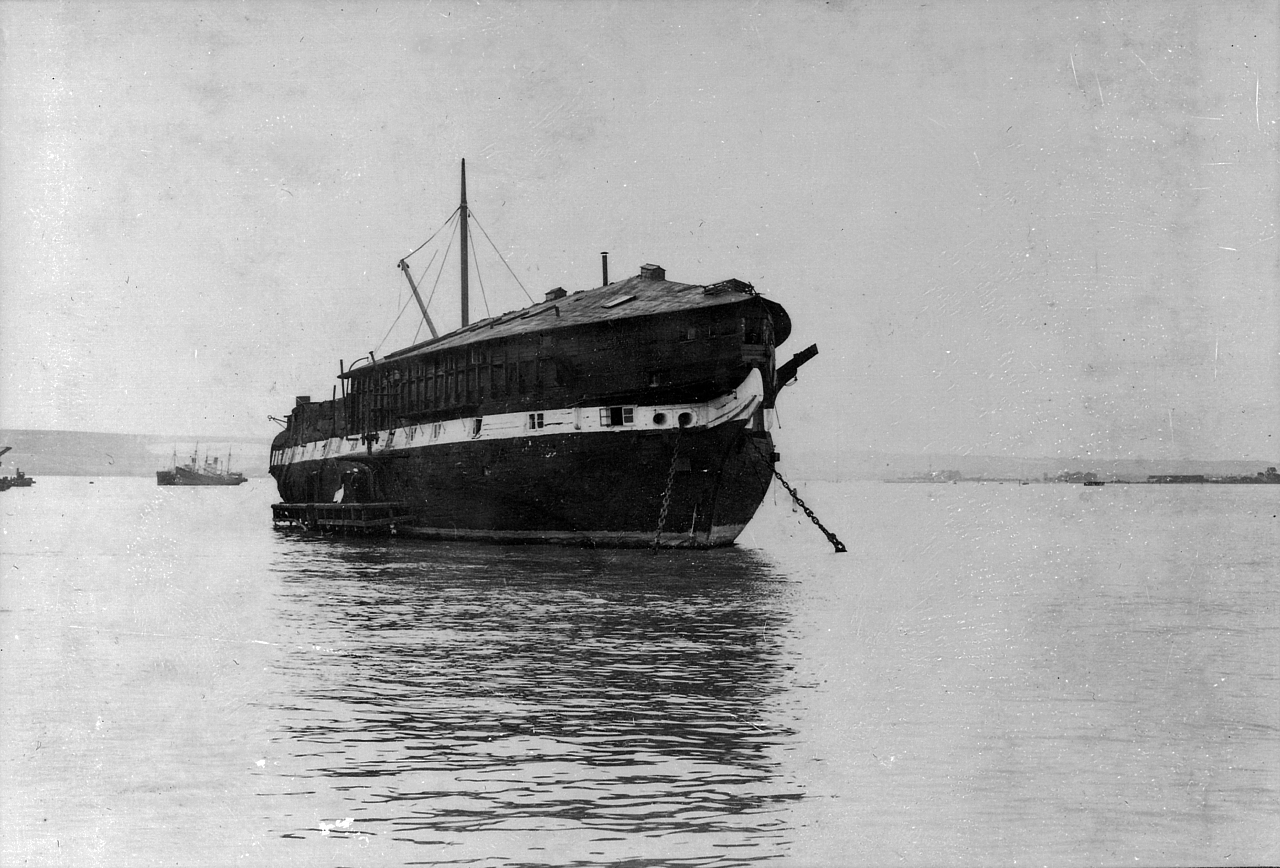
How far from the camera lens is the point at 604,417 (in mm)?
28562

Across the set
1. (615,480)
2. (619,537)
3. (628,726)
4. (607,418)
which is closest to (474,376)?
(607,418)

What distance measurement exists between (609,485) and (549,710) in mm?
17828

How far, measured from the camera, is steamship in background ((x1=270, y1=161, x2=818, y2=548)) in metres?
27.9

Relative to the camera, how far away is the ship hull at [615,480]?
1104 inches

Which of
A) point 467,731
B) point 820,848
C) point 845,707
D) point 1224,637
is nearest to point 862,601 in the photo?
point 1224,637

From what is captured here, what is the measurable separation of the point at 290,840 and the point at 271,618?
38.2 feet

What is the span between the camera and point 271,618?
18.7 meters

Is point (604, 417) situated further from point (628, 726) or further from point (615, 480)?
point (628, 726)

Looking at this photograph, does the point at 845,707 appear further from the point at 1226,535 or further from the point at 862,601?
the point at 1226,535

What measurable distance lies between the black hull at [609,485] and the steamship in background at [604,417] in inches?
1.7

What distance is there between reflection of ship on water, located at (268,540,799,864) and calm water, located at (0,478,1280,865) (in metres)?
0.05

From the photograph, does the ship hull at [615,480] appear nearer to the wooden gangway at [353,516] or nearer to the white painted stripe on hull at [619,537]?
the white painted stripe on hull at [619,537]

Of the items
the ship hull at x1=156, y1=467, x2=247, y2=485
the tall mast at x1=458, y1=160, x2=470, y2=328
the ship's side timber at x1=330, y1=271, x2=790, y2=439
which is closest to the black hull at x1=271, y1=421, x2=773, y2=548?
the ship's side timber at x1=330, y1=271, x2=790, y2=439

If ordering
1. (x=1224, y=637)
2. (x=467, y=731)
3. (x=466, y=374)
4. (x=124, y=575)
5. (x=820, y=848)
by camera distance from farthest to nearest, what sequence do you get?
(x=466, y=374) → (x=124, y=575) → (x=1224, y=637) → (x=467, y=731) → (x=820, y=848)
